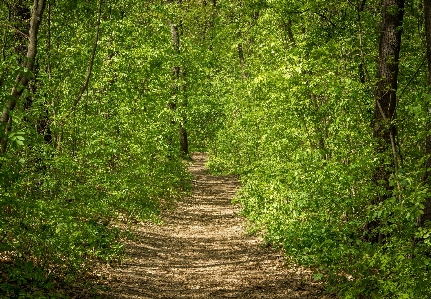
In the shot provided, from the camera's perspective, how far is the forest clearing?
22.5 ft

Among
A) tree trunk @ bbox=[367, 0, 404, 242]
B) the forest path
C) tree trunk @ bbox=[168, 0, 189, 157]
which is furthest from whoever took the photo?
tree trunk @ bbox=[168, 0, 189, 157]

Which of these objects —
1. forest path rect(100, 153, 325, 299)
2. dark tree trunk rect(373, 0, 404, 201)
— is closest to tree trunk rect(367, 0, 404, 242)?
dark tree trunk rect(373, 0, 404, 201)

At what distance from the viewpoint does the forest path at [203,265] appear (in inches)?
380

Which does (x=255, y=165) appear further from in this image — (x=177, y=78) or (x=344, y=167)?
(x=177, y=78)

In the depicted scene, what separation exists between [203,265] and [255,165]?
17.9 ft

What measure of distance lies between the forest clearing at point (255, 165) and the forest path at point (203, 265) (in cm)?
7

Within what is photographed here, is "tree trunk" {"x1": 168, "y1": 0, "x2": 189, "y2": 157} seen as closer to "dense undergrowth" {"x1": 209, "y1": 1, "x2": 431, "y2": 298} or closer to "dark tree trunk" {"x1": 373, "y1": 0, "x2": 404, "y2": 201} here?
"dense undergrowth" {"x1": 209, "y1": 1, "x2": 431, "y2": 298}

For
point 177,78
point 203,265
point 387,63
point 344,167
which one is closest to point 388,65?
point 387,63

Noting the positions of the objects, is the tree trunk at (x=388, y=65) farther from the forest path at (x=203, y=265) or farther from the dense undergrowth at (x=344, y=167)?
the forest path at (x=203, y=265)

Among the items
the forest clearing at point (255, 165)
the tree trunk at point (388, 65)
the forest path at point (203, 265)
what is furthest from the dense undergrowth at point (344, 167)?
the forest path at point (203, 265)

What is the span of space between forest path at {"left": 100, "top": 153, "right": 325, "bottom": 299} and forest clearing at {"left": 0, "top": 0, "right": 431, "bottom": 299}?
0.07m

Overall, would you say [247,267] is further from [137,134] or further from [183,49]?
[183,49]

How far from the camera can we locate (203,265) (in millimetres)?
12133

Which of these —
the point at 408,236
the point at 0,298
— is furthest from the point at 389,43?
the point at 0,298
